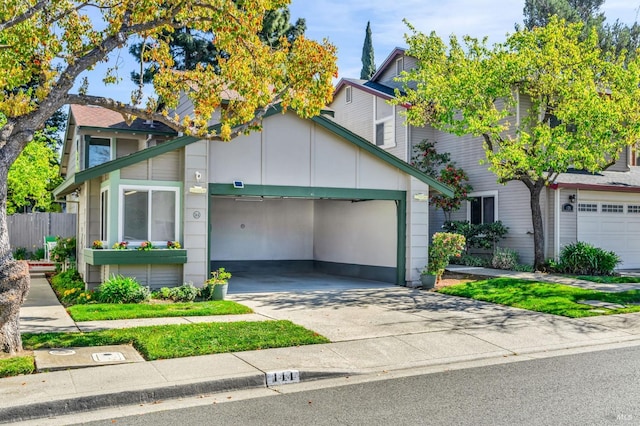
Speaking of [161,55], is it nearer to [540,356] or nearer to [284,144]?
[284,144]

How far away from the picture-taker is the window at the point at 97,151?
19.2 meters

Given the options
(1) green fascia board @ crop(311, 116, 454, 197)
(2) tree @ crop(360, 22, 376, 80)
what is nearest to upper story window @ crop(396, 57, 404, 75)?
(1) green fascia board @ crop(311, 116, 454, 197)

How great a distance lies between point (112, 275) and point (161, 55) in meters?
4.93

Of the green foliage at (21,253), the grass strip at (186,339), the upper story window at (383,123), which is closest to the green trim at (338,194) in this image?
the grass strip at (186,339)

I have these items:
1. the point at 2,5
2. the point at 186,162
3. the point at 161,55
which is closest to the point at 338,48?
the point at 161,55

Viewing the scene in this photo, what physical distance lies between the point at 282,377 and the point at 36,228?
20.8m

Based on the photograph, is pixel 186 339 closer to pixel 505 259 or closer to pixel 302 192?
pixel 302 192

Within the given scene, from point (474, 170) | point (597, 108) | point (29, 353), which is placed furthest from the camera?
point (474, 170)

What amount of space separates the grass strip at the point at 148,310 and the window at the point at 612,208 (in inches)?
571

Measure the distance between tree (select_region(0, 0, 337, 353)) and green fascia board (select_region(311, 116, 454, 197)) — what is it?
2.71m

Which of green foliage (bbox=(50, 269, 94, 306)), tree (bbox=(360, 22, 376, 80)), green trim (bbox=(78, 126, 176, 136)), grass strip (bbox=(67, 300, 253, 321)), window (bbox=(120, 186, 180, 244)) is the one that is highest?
tree (bbox=(360, 22, 376, 80))

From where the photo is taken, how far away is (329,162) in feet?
50.8

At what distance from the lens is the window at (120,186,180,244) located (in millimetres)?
13320

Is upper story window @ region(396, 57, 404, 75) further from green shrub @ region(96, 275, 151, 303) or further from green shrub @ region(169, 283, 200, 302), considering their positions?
green shrub @ region(96, 275, 151, 303)
